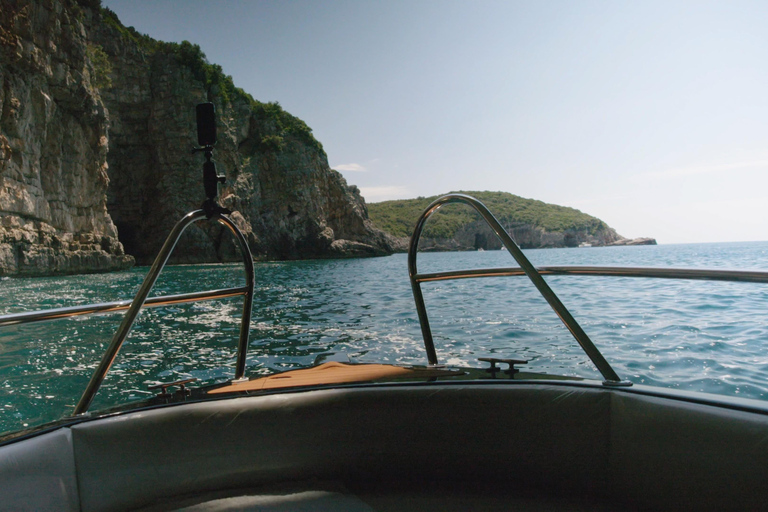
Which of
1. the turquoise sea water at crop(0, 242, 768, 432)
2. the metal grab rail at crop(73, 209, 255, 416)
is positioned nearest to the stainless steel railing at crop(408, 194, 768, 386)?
the metal grab rail at crop(73, 209, 255, 416)

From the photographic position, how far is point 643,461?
0.94 metres

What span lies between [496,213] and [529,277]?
189ft

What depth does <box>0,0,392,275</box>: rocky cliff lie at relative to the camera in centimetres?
1825

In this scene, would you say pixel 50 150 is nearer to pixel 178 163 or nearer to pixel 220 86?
pixel 178 163

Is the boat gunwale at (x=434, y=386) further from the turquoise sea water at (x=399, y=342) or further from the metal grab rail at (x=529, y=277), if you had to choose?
the turquoise sea water at (x=399, y=342)

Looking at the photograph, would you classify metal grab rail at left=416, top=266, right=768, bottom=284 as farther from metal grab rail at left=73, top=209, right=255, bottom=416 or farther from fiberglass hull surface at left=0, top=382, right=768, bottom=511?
→ metal grab rail at left=73, top=209, right=255, bottom=416

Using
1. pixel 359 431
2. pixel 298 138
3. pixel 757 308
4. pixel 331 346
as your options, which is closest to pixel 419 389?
pixel 359 431

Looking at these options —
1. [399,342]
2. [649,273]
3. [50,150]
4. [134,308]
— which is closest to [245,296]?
[134,308]

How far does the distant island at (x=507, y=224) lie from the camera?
66.9 meters

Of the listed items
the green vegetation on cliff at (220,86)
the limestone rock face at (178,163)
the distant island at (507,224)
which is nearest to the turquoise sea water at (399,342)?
the limestone rock face at (178,163)

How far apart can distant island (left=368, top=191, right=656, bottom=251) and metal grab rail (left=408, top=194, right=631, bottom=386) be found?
6145 cm

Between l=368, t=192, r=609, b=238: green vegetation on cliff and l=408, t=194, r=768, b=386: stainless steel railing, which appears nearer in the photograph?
l=408, t=194, r=768, b=386: stainless steel railing

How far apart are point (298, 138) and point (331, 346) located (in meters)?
45.0

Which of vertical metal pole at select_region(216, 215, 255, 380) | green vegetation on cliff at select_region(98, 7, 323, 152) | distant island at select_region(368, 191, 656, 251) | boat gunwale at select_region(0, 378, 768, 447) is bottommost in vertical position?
boat gunwale at select_region(0, 378, 768, 447)
